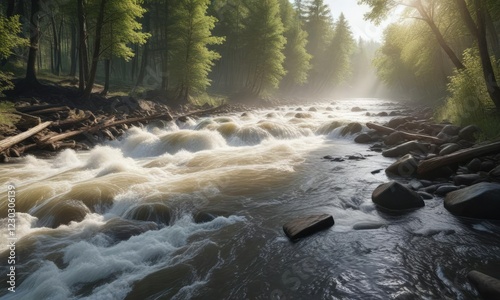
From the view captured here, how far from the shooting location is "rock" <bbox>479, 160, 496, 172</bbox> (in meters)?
7.83

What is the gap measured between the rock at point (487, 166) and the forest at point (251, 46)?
349 cm

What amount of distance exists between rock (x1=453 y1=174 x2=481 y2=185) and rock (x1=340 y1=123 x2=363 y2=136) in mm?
9640

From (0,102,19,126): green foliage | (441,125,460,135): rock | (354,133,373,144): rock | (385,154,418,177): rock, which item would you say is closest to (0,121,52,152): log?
(0,102,19,126): green foliage

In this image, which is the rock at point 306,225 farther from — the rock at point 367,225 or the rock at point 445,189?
the rock at point 445,189

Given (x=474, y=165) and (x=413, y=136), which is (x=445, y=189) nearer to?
(x=474, y=165)

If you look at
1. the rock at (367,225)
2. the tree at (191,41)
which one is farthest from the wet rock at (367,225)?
the tree at (191,41)

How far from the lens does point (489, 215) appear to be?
5902mm

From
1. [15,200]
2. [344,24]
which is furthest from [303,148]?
[344,24]

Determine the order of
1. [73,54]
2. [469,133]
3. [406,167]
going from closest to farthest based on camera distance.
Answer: [406,167]
[469,133]
[73,54]

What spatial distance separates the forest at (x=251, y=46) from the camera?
12438 mm

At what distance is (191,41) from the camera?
2670 centimetres

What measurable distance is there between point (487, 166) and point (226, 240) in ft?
24.3

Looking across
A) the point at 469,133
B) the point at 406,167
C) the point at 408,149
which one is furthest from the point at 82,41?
the point at 469,133

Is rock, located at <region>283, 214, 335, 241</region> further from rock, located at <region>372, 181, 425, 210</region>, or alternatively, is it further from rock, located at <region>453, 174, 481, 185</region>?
rock, located at <region>453, 174, 481, 185</region>
